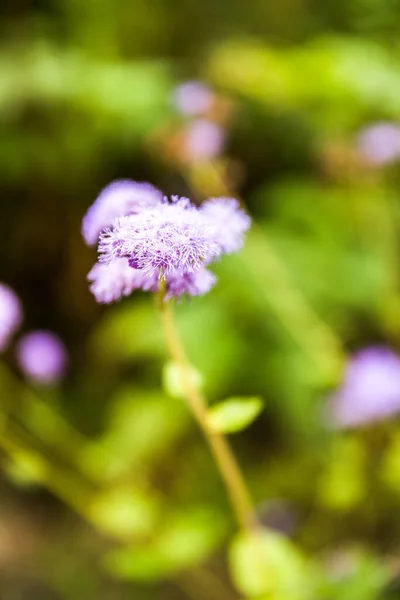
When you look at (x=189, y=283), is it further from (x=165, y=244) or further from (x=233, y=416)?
(x=233, y=416)

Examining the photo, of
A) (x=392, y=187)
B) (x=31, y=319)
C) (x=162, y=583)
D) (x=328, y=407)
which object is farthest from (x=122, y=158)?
(x=162, y=583)

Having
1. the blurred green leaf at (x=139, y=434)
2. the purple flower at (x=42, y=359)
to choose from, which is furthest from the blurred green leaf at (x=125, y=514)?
the purple flower at (x=42, y=359)

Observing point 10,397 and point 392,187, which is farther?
point 392,187

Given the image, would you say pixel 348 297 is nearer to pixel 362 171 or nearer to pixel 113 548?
pixel 362 171

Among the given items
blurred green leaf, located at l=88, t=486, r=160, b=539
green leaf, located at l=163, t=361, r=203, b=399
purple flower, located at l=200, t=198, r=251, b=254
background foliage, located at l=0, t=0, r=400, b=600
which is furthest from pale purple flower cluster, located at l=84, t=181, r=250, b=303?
blurred green leaf, located at l=88, t=486, r=160, b=539

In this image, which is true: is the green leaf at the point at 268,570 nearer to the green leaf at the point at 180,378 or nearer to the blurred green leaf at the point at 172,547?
the blurred green leaf at the point at 172,547

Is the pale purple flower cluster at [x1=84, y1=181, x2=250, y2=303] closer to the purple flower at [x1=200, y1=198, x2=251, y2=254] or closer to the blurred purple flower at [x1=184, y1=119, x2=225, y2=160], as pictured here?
the purple flower at [x1=200, y1=198, x2=251, y2=254]
